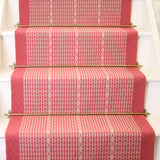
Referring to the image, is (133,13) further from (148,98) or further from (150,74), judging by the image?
(148,98)

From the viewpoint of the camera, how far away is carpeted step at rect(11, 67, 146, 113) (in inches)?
61.7

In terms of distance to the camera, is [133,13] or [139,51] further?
[133,13]

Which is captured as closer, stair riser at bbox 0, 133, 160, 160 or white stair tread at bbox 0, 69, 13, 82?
stair riser at bbox 0, 133, 160, 160

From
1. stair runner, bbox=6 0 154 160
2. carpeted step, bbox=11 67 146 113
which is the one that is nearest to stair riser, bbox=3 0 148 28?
stair runner, bbox=6 0 154 160

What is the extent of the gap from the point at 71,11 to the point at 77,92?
21.6 inches

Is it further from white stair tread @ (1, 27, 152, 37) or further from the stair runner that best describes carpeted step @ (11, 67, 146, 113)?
white stair tread @ (1, 27, 152, 37)

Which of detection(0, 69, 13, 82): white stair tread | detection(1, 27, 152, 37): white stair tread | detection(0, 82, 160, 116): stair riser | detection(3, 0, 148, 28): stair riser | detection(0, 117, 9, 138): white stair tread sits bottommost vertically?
detection(0, 117, 9, 138): white stair tread

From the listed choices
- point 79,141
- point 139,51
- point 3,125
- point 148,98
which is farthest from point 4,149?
point 139,51

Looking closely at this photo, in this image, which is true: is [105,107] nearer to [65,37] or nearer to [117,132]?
[117,132]

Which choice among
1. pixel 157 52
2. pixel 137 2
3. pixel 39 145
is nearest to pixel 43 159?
pixel 39 145

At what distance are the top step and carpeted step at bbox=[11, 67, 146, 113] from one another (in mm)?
413

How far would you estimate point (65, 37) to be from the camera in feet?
5.62

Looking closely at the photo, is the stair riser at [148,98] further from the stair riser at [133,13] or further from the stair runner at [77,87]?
A: the stair riser at [133,13]

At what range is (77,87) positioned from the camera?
1579mm
